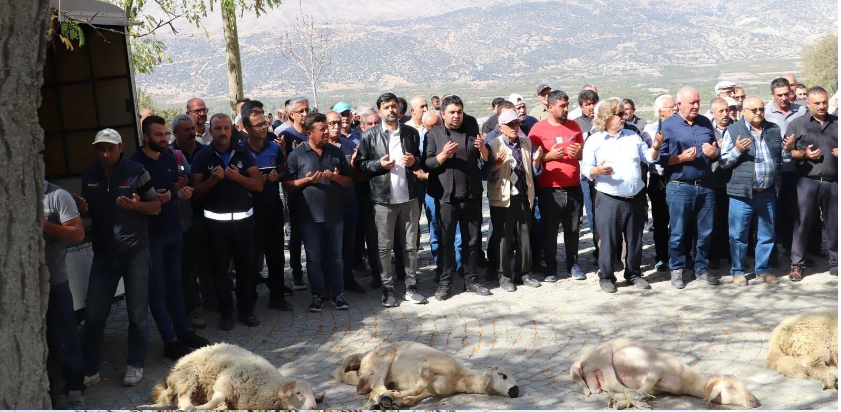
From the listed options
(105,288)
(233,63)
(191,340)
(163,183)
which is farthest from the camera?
(233,63)

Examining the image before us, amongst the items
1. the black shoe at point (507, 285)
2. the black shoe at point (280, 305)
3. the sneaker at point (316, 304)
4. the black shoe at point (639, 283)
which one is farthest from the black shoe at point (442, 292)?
the black shoe at point (639, 283)

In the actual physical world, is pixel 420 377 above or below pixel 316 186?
below

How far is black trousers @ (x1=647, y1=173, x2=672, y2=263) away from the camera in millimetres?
10234

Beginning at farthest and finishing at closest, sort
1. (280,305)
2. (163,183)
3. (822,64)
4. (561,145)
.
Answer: (822,64) < (561,145) < (280,305) < (163,183)

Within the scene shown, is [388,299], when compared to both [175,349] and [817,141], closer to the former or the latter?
[175,349]

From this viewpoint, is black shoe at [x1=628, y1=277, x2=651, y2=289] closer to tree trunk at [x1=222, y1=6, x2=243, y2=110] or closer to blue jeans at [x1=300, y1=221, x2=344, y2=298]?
blue jeans at [x1=300, y1=221, x2=344, y2=298]

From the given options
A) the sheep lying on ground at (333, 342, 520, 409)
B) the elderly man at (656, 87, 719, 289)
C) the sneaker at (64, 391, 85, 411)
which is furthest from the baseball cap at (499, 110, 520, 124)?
the sneaker at (64, 391, 85, 411)

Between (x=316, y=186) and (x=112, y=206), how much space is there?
240 centimetres

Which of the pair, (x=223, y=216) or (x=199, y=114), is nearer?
(x=223, y=216)

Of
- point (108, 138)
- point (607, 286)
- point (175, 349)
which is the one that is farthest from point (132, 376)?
point (607, 286)

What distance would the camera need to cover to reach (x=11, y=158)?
3.72 metres

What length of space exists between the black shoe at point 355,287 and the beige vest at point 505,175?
171cm

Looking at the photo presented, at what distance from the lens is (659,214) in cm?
1041

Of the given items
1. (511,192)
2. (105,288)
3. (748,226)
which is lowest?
(748,226)
